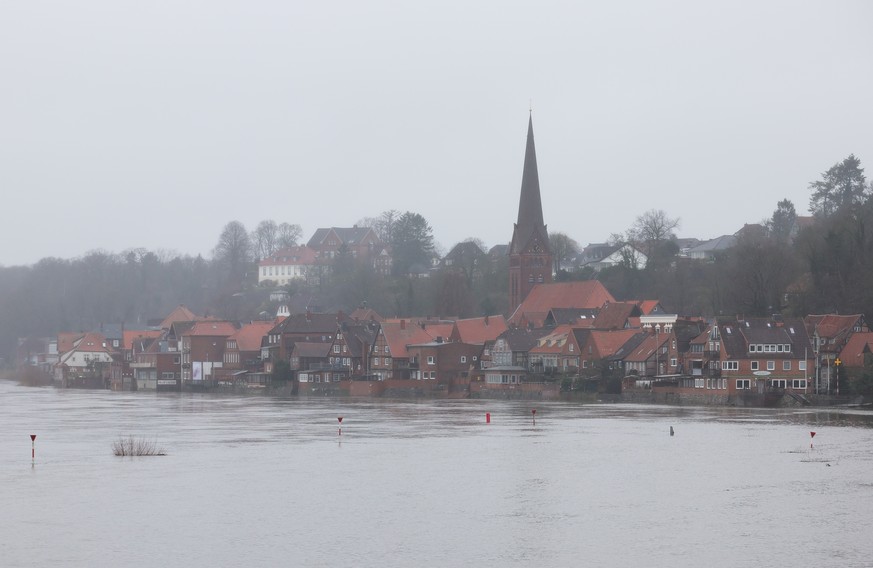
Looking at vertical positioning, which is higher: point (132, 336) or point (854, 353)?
point (132, 336)

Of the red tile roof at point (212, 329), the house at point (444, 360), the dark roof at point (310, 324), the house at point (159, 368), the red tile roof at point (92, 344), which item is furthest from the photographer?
the red tile roof at point (92, 344)

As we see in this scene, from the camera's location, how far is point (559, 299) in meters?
118

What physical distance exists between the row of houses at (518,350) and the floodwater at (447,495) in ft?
47.9

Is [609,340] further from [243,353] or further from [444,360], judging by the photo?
[243,353]

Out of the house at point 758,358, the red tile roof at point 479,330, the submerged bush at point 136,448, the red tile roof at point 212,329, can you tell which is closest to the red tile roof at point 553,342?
the red tile roof at point 479,330

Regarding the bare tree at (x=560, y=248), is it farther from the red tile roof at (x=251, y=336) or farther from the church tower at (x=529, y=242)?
the red tile roof at (x=251, y=336)

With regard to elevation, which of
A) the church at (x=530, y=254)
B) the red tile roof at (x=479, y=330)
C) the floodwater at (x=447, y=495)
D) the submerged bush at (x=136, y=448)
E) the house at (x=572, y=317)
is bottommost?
the floodwater at (x=447, y=495)

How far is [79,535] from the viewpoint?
3064cm

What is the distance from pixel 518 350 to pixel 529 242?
3128 cm

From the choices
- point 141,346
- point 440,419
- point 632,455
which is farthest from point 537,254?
point 632,455

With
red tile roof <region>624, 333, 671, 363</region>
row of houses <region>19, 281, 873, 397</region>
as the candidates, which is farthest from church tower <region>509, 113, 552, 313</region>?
red tile roof <region>624, 333, 671, 363</region>

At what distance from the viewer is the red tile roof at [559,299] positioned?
380 ft

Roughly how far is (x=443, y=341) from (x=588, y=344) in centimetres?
1362

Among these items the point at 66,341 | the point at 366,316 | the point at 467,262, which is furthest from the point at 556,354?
the point at 66,341
